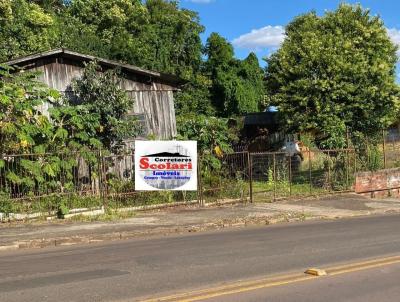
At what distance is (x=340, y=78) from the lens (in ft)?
88.3

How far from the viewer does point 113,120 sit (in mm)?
18922

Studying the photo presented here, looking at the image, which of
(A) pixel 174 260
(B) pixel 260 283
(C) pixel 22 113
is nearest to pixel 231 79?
(C) pixel 22 113

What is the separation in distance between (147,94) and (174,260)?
40.9 ft

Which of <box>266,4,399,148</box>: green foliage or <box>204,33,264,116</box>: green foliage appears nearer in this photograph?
<box>266,4,399,148</box>: green foliage

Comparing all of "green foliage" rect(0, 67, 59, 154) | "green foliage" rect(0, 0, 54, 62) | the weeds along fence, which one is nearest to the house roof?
"green foliage" rect(0, 67, 59, 154)

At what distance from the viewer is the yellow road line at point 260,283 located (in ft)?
21.9

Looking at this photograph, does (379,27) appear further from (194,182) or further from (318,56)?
(194,182)

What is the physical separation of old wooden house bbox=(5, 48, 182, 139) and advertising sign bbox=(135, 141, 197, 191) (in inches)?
123

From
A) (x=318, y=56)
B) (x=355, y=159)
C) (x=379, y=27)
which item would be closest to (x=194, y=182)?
(x=355, y=159)

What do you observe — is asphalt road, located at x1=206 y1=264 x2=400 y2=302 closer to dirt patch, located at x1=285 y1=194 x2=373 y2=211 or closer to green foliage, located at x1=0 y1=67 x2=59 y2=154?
green foliage, located at x1=0 y1=67 x2=59 y2=154

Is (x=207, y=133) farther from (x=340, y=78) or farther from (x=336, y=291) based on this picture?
(x=336, y=291)

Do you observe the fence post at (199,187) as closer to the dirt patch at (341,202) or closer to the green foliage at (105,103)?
the green foliage at (105,103)

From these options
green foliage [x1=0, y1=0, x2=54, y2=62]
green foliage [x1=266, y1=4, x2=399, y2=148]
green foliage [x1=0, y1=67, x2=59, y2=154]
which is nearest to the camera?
green foliage [x1=0, y1=67, x2=59, y2=154]

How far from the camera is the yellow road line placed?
6.68 metres
